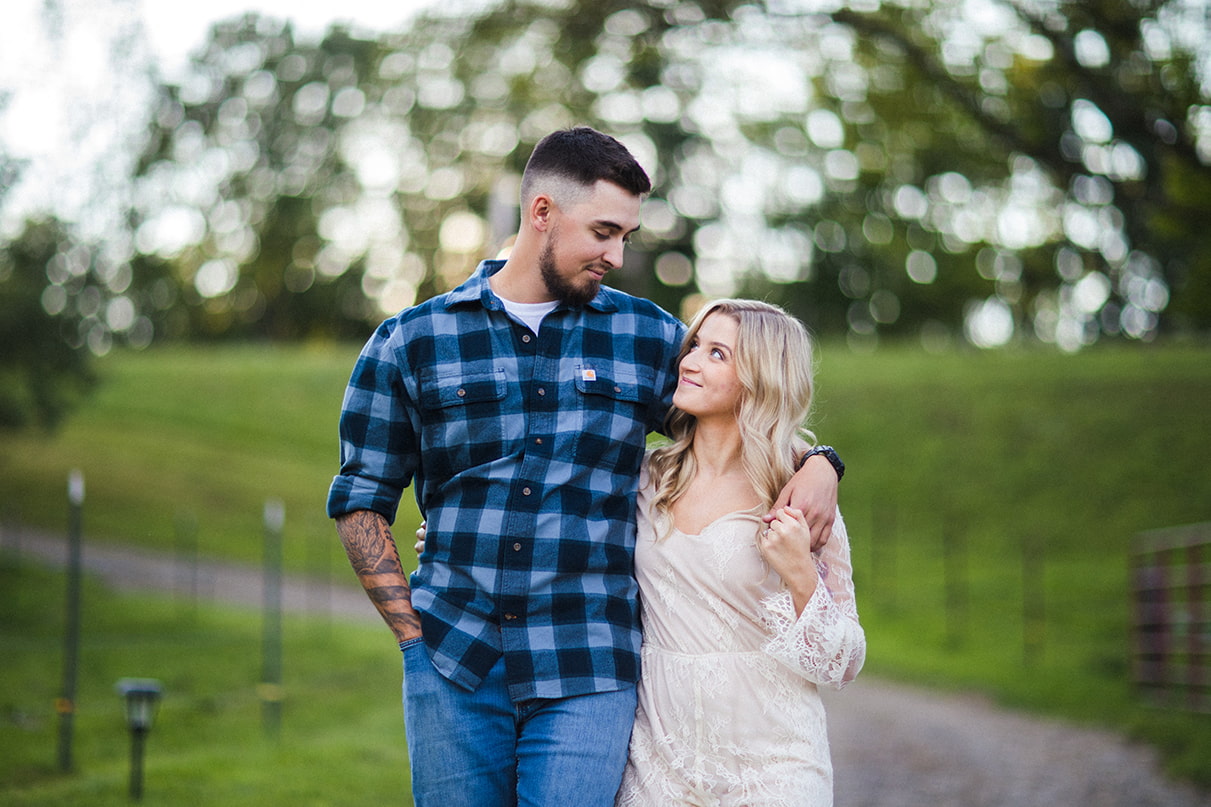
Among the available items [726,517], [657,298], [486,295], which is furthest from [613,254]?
[657,298]

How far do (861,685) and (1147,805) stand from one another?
4.24 metres

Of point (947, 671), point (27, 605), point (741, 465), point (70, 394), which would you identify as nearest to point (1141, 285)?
point (947, 671)

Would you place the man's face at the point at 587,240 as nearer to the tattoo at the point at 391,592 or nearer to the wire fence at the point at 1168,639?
the tattoo at the point at 391,592

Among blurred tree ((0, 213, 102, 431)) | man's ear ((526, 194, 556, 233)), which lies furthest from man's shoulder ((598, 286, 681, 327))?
blurred tree ((0, 213, 102, 431))

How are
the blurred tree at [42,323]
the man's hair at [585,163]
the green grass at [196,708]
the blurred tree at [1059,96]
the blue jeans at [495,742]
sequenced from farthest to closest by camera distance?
the blurred tree at [42,323] → the blurred tree at [1059,96] → the green grass at [196,708] → the man's hair at [585,163] → the blue jeans at [495,742]

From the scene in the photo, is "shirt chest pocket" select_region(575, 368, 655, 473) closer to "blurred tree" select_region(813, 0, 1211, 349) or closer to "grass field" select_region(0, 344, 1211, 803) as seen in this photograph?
"blurred tree" select_region(813, 0, 1211, 349)

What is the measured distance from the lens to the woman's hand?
2.70 metres

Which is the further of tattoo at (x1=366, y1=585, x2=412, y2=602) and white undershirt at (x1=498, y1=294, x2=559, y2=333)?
white undershirt at (x1=498, y1=294, x2=559, y2=333)

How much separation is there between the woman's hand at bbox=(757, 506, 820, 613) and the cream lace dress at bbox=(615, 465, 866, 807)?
0.10 ft

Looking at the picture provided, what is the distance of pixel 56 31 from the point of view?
10.5 m

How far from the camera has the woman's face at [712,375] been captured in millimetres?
2928

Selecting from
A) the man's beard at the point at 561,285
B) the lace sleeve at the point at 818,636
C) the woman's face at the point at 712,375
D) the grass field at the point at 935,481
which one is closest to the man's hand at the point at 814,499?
the lace sleeve at the point at 818,636

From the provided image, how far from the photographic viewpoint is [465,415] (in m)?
2.78

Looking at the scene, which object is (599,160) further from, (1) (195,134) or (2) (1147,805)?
(1) (195,134)
